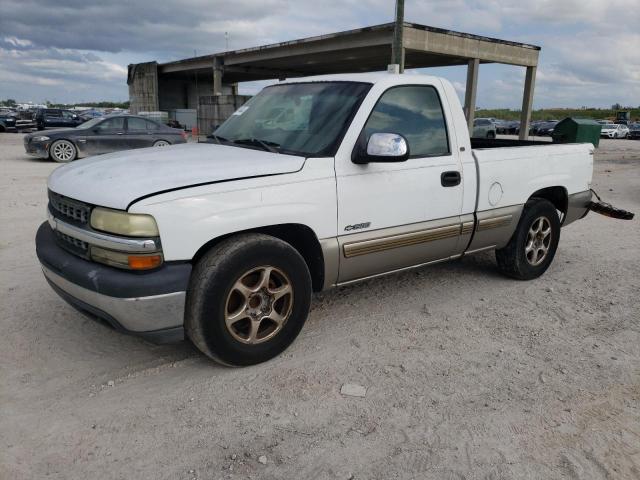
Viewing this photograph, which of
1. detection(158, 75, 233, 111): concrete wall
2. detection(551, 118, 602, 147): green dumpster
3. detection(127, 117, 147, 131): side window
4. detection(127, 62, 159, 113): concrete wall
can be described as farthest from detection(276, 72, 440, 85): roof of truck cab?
detection(158, 75, 233, 111): concrete wall

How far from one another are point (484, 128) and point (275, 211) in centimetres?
3620

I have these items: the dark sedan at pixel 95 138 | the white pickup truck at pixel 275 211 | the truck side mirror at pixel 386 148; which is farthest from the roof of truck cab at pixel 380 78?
the dark sedan at pixel 95 138

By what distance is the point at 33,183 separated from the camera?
10.9 meters

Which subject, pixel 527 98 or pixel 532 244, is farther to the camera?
pixel 527 98

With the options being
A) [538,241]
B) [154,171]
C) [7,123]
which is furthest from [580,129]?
[7,123]

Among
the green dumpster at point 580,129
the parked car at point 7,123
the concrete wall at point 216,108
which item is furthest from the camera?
the parked car at point 7,123

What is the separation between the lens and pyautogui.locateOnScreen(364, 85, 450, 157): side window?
3.87 m

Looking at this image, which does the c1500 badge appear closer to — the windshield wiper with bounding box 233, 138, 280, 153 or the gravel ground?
the windshield wiper with bounding box 233, 138, 280, 153

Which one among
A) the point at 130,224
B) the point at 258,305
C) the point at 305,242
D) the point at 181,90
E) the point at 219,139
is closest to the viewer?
the point at 130,224

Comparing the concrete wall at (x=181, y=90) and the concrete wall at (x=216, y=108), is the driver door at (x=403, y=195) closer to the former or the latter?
the concrete wall at (x=216, y=108)

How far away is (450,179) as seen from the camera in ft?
13.7

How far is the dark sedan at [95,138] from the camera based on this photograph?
15.1 meters

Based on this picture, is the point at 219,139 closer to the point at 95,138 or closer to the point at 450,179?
the point at 450,179

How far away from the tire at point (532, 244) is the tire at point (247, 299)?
2.49 metres
